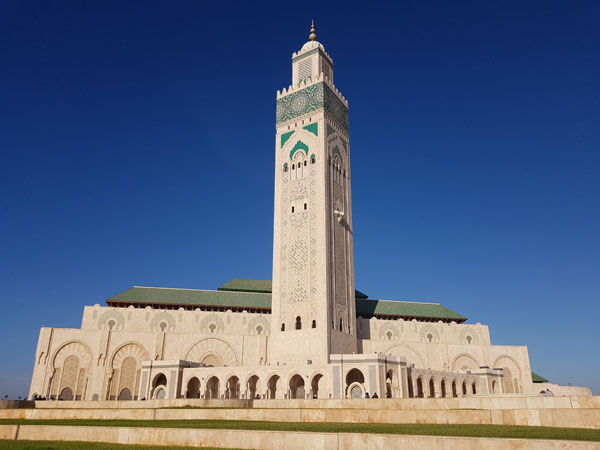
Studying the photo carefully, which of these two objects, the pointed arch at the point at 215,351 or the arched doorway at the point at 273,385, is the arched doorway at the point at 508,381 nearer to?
the arched doorway at the point at 273,385

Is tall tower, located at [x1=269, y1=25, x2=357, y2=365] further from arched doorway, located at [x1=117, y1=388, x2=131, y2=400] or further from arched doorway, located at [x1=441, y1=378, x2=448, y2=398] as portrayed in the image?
arched doorway, located at [x1=117, y1=388, x2=131, y2=400]

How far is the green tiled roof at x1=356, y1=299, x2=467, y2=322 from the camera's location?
41844mm

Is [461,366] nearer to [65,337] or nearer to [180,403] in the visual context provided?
[180,403]

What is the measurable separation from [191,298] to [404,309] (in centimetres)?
1891

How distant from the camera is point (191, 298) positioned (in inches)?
1561

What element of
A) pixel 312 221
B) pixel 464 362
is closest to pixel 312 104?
pixel 312 221

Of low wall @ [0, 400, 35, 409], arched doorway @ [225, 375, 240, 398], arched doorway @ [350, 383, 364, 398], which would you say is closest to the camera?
low wall @ [0, 400, 35, 409]

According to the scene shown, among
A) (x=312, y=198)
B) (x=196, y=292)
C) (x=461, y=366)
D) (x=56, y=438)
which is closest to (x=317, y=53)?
(x=312, y=198)

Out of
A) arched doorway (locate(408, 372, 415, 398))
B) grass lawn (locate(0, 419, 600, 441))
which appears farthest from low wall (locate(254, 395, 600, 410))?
arched doorway (locate(408, 372, 415, 398))

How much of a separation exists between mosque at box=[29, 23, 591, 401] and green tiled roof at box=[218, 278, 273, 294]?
526mm

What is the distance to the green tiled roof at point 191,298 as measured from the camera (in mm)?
38688

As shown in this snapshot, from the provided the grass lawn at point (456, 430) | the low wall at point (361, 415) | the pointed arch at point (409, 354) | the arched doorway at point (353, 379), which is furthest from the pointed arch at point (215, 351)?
the grass lawn at point (456, 430)

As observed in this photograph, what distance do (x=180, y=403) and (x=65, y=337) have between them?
1982cm

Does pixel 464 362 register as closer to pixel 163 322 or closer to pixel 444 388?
pixel 444 388
